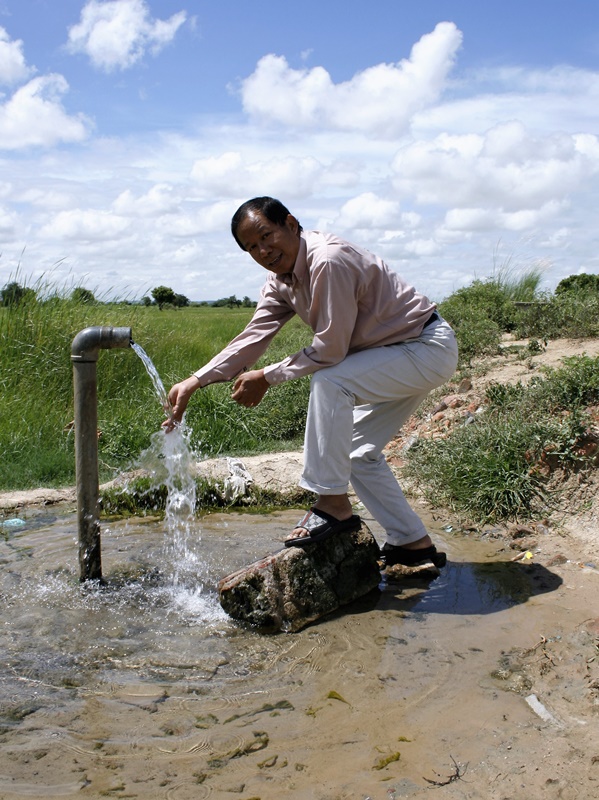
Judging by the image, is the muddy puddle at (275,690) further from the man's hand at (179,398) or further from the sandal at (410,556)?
the man's hand at (179,398)

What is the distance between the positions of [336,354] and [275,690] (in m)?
1.26

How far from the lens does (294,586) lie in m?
3.04

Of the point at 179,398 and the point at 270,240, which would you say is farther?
the point at 179,398

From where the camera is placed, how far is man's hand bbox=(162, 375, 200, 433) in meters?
3.15

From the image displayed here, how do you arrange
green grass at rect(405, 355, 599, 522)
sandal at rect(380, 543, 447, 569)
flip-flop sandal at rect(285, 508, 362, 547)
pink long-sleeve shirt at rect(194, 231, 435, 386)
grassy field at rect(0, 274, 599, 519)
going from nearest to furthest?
pink long-sleeve shirt at rect(194, 231, 435, 386) → flip-flop sandal at rect(285, 508, 362, 547) → sandal at rect(380, 543, 447, 569) → green grass at rect(405, 355, 599, 522) → grassy field at rect(0, 274, 599, 519)

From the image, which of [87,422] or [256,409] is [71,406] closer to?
[256,409]

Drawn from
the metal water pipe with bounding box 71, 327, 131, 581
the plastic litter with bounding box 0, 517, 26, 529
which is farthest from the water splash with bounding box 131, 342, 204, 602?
the plastic litter with bounding box 0, 517, 26, 529

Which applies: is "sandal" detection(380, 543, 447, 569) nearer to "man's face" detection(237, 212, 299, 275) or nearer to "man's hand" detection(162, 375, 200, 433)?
"man's hand" detection(162, 375, 200, 433)

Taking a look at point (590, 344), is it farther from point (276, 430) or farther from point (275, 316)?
point (275, 316)

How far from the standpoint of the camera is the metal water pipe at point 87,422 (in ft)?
10.6

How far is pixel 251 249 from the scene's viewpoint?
3.10 meters

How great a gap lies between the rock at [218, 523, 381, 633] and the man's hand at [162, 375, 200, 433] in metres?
0.68

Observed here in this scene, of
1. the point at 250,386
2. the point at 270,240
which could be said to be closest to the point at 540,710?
the point at 250,386

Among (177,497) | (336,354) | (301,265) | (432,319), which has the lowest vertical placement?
(177,497)
